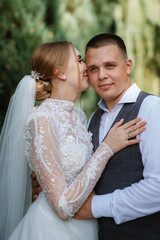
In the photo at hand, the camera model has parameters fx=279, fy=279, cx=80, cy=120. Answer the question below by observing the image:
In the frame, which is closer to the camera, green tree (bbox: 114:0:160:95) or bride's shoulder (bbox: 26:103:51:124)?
bride's shoulder (bbox: 26:103:51:124)

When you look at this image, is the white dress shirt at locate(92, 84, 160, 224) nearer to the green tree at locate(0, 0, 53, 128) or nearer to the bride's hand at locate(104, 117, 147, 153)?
the bride's hand at locate(104, 117, 147, 153)

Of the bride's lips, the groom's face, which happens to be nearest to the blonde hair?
the groom's face

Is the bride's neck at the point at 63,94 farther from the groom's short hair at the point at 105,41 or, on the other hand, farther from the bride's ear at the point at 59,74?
the groom's short hair at the point at 105,41

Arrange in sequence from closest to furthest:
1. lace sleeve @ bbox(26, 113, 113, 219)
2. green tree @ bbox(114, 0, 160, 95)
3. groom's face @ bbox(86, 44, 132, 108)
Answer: lace sleeve @ bbox(26, 113, 113, 219), groom's face @ bbox(86, 44, 132, 108), green tree @ bbox(114, 0, 160, 95)

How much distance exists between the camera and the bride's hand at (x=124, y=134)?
172 centimetres

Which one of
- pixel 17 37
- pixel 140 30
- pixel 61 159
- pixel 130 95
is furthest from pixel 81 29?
pixel 61 159

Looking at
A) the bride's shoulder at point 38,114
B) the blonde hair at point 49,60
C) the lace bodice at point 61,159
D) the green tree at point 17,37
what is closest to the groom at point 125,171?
the lace bodice at point 61,159

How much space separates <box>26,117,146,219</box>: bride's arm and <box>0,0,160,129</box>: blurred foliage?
8.01 ft

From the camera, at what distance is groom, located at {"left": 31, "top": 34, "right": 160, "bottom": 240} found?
1646 millimetres

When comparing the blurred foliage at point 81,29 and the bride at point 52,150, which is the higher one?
the blurred foliage at point 81,29

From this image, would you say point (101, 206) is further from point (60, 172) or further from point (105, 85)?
point (105, 85)

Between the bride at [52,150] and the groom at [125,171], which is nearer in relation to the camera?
the groom at [125,171]

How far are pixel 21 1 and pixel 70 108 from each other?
9.14 ft

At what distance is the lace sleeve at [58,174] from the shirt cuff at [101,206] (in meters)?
0.07
